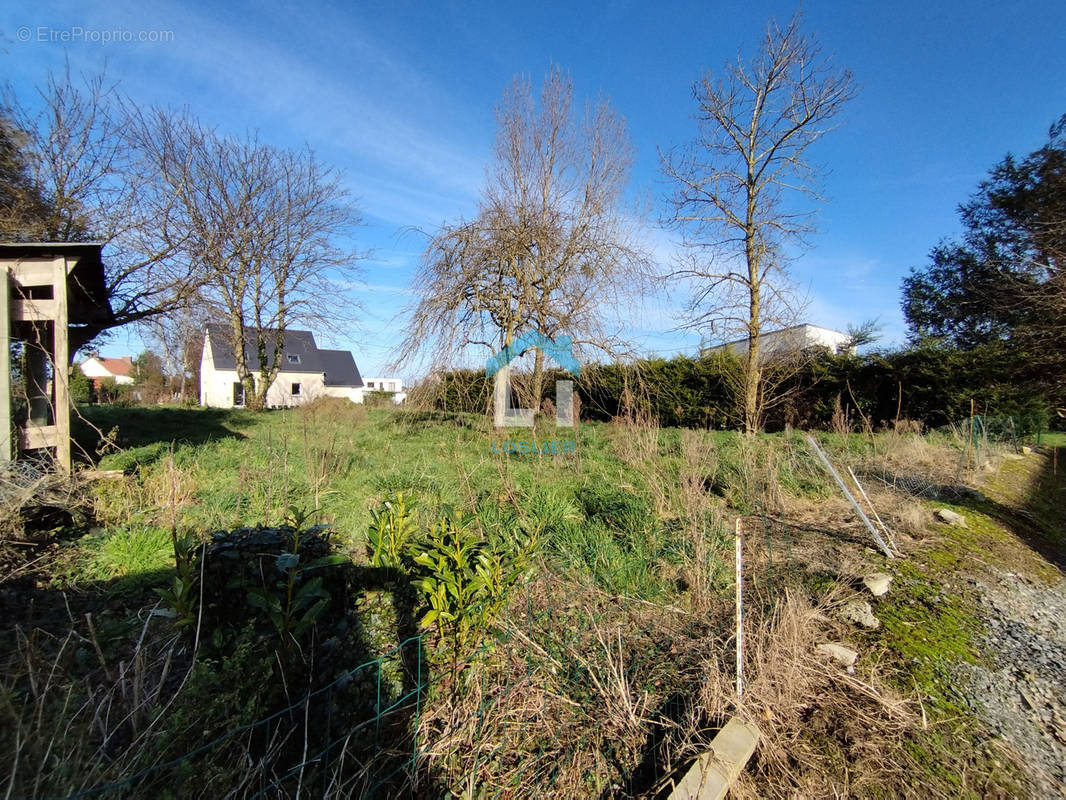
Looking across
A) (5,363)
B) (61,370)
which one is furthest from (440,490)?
(5,363)

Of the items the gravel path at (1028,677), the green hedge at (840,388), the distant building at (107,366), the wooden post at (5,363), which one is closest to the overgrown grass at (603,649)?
the gravel path at (1028,677)

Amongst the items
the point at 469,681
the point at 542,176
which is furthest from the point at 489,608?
the point at 542,176

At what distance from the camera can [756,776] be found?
5.66ft

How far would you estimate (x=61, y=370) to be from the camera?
13.1 ft

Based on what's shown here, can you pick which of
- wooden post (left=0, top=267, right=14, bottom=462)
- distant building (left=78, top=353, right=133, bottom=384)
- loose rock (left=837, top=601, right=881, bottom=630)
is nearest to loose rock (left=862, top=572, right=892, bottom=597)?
loose rock (left=837, top=601, right=881, bottom=630)

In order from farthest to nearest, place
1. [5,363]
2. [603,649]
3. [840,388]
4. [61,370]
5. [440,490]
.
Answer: [840,388] < [440,490] < [61,370] < [5,363] < [603,649]

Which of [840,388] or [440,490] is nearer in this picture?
[440,490]

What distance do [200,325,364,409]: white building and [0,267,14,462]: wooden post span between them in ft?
78.6

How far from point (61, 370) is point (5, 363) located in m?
0.32

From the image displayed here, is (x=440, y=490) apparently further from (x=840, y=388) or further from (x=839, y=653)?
(x=840, y=388)

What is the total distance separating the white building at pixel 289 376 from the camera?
2902 cm

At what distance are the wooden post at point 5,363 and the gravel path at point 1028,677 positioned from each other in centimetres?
621

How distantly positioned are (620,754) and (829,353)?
13263mm

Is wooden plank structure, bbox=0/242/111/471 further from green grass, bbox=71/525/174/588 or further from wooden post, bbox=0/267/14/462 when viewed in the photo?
green grass, bbox=71/525/174/588
